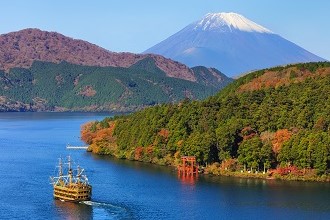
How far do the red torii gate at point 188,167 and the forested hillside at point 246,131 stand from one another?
4.02 ft

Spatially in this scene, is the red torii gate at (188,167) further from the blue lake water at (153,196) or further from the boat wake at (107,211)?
the boat wake at (107,211)

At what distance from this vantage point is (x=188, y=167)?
66.1m

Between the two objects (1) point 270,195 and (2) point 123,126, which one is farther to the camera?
(2) point 123,126

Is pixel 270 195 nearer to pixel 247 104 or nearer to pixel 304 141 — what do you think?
pixel 304 141

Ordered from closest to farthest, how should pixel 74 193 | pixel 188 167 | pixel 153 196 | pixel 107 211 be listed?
pixel 107 211
pixel 74 193
pixel 153 196
pixel 188 167

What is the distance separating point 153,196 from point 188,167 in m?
12.4

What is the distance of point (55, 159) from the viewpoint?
77188mm

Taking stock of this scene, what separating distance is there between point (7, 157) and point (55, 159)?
6.83 m

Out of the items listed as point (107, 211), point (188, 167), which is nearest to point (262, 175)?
point (188, 167)

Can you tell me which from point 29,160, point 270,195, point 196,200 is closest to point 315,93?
point 270,195

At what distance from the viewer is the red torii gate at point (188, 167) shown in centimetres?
6550

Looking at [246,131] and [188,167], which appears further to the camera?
[246,131]

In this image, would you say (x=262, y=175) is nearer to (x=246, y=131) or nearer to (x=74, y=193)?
(x=246, y=131)

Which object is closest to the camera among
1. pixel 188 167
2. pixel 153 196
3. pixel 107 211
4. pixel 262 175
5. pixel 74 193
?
pixel 107 211
